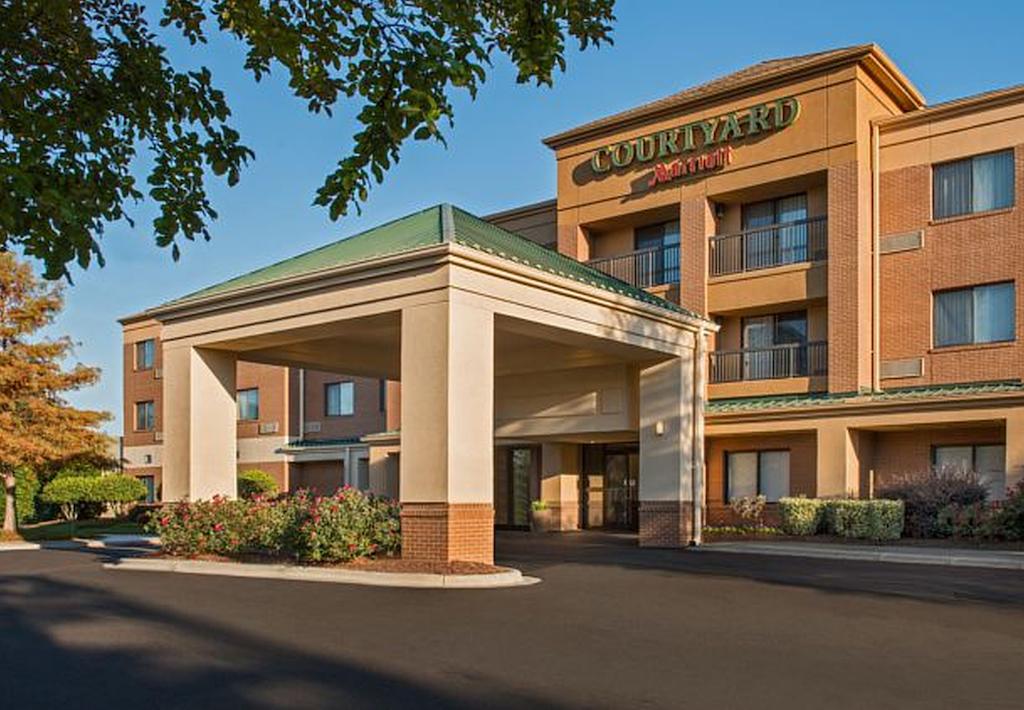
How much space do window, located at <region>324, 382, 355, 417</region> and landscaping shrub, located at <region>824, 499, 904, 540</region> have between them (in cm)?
2227

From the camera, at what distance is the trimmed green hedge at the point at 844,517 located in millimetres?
22703

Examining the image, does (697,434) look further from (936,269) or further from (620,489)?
(936,269)

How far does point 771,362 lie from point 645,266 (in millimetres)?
5010

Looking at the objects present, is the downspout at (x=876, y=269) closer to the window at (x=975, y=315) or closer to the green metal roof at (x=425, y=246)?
the window at (x=975, y=315)

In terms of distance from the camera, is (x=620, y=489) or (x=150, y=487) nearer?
(x=620, y=489)

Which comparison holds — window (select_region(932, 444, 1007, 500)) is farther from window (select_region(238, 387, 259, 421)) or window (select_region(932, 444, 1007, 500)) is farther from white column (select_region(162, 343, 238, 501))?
window (select_region(238, 387, 259, 421))

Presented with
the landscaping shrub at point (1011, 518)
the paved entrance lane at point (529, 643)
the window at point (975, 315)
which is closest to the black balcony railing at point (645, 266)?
the window at point (975, 315)

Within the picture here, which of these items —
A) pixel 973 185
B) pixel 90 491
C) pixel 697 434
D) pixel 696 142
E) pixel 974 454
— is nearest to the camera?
pixel 697 434

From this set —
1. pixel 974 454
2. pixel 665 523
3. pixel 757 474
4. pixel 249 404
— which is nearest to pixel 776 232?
pixel 757 474

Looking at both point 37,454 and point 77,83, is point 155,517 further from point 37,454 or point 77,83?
point 77,83

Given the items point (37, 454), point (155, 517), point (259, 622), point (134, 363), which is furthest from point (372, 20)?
point (134, 363)

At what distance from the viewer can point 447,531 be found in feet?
51.4

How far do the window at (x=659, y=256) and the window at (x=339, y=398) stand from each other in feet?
48.7

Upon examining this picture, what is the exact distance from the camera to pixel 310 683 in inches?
321
